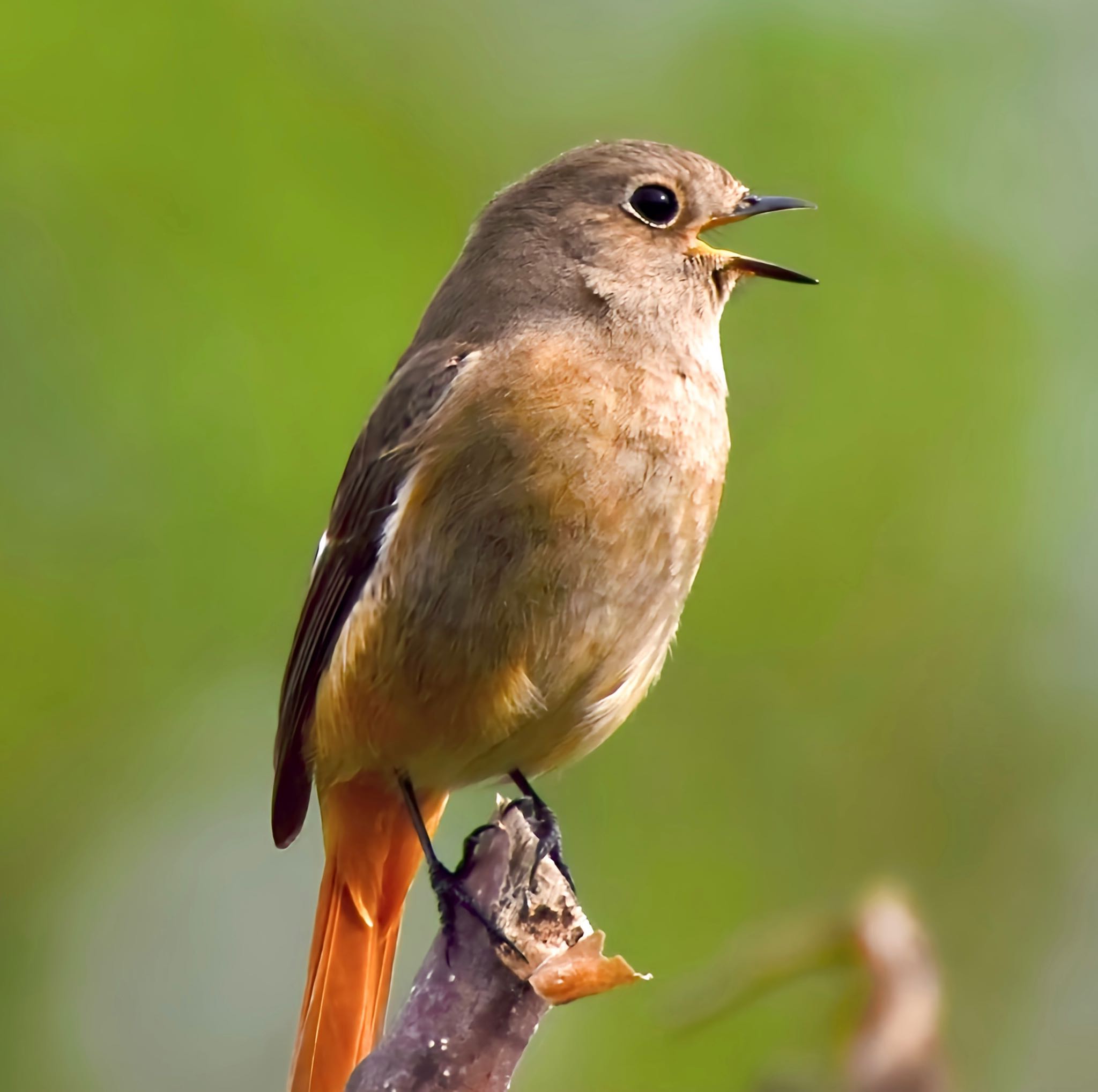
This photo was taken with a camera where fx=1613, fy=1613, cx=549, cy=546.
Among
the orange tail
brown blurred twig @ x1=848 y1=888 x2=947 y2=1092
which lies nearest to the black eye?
the orange tail

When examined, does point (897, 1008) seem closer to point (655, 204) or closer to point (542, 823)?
point (542, 823)

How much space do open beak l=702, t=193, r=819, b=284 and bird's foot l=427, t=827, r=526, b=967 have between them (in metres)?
1.52

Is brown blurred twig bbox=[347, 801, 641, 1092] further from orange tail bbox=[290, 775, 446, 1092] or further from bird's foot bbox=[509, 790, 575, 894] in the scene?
orange tail bbox=[290, 775, 446, 1092]

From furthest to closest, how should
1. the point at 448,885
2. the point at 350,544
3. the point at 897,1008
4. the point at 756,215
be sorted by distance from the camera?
the point at 756,215, the point at 350,544, the point at 448,885, the point at 897,1008

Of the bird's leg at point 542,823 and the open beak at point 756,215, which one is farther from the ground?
the open beak at point 756,215

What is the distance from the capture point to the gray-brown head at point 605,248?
12.4ft

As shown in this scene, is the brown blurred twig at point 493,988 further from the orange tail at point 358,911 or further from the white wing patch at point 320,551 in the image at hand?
the white wing patch at point 320,551

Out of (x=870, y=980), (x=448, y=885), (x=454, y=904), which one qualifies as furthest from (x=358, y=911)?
(x=870, y=980)

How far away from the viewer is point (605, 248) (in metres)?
3.89

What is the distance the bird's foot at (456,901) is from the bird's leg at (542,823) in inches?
5.9

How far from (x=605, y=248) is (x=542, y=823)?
1.38 m

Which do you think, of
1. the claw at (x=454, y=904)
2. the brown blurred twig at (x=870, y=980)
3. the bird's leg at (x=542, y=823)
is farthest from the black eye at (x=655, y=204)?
the brown blurred twig at (x=870, y=980)

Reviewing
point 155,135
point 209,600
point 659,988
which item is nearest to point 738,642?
point 659,988

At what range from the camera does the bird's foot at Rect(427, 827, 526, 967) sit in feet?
9.05
